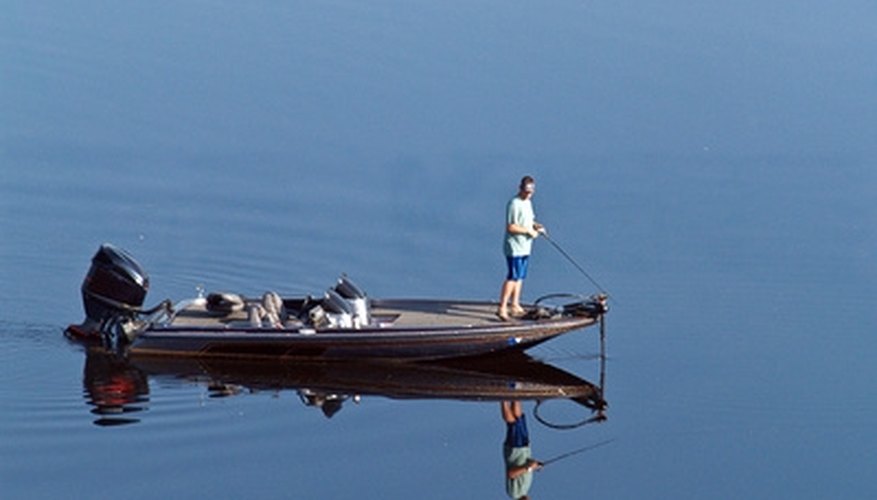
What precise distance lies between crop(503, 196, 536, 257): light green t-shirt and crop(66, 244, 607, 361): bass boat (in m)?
0.98

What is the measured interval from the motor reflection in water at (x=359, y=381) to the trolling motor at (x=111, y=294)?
33 cm

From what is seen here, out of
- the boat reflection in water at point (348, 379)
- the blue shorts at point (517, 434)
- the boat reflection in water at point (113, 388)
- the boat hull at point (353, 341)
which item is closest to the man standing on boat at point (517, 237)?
the boat hull at point (353, 341)

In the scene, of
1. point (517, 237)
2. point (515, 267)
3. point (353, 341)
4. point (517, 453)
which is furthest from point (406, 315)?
point (517, 453)

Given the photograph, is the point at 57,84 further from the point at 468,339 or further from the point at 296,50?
the point at 468,339

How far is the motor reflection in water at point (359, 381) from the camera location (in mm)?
24812

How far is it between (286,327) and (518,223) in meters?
3.50

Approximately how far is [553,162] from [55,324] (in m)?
10.8

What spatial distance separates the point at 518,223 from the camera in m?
26.0

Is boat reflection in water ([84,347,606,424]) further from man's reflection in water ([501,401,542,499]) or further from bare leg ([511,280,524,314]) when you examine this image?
bare leg ([511,280,524,314])

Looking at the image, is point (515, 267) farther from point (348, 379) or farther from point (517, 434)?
point (517, 434)

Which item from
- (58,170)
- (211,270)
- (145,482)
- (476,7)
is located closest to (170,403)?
(145,482)

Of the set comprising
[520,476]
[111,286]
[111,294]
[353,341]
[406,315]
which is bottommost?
[520,476]

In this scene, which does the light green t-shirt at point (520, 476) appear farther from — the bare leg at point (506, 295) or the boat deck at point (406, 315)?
the bare leg at point (506, 295)

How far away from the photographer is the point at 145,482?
21531 mm
